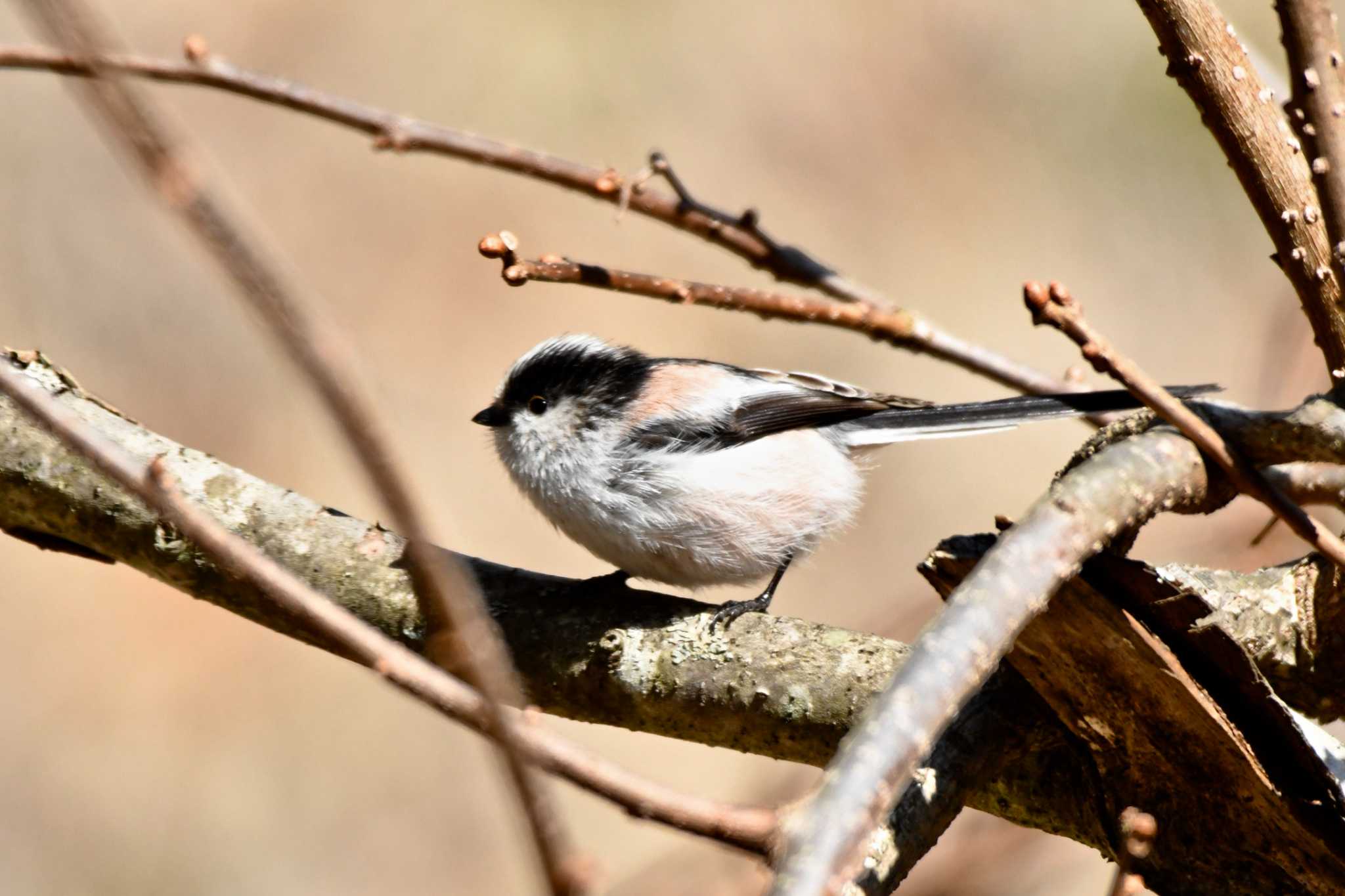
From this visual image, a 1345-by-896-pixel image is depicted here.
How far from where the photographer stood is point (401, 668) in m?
0.83

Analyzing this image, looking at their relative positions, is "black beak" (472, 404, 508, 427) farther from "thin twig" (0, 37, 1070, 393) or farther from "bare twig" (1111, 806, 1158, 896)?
"bare twig" (1111, 806, 1158, 896)

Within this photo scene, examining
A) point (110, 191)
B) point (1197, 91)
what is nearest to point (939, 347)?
point (1197, 91)

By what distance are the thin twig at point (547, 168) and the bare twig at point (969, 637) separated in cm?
77

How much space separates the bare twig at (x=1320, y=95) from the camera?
67.9 inches

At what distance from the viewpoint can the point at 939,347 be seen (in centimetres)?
244

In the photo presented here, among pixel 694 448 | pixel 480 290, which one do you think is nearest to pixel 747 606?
pixel 694 448

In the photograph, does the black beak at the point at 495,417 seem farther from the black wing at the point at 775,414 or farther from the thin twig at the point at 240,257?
the thin twig at the point at 240,257

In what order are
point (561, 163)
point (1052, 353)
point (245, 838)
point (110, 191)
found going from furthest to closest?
point (1052, 353), point (110, 191), point (245, 838), point (561, 163)

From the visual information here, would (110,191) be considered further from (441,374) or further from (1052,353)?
(1052,353)

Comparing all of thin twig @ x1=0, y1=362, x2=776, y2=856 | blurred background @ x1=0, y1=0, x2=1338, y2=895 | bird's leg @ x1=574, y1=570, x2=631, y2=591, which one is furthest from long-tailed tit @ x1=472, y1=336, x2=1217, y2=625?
thin twig @ x1=0, y1=362, x2=776, y2=856

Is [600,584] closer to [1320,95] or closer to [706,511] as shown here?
[706,511]

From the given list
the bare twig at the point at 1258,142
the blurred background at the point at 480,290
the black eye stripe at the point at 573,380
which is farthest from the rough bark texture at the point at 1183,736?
the blurred background at the point at 480,290

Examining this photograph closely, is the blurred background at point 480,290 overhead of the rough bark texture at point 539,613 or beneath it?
overhead

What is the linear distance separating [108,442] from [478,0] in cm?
674
